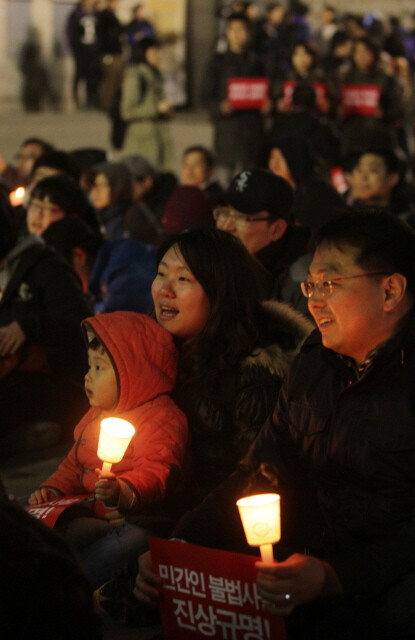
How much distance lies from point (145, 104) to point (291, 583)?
420 inches

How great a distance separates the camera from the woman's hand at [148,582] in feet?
10.3

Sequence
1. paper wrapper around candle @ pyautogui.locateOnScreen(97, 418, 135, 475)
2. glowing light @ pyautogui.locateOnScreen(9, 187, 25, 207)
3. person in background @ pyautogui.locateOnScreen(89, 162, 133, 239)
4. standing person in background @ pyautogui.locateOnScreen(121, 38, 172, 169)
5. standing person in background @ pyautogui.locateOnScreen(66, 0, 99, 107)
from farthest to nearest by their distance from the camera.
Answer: standing person in background @ pyautogui.locateOnScreen(66, 0, 99, 107) → standing person in background @ pyautogui.locateOnScreen(121, 38, 172, 169) → person in background @ pyautogui.locateOnScreen(89, 162, 133, 239) → glowing light @ pyautogui.locateOnScreen(9, 187, 25, 207) → paper wrapper around candle @ pyautogui.locateOnScreen(97, 418, 135, 475)

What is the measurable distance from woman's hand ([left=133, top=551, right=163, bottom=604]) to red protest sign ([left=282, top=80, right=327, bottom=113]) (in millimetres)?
8579

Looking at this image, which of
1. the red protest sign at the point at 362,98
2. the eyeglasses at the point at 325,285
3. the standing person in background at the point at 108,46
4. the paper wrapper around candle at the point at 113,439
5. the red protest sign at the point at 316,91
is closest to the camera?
the eyeglasses at the point at 325,285

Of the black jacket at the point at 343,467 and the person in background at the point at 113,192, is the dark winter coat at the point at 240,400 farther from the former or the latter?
the person in background at the point at 113,192

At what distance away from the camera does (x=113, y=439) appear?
3.30m

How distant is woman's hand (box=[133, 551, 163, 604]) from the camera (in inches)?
124

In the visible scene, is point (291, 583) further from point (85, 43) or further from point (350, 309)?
point (85, 43)

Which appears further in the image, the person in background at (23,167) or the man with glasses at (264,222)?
the person in background at (23,167)

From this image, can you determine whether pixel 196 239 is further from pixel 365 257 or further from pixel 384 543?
pixel 384 543

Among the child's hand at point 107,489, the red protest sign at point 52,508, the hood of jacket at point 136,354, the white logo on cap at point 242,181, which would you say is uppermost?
the white logo on cap at point 242,181

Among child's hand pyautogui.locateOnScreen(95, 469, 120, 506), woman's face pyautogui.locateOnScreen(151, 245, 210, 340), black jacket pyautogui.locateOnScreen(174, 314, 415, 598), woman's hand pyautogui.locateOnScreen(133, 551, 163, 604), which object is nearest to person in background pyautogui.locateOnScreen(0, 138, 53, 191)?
woman's face pyautogui.locateOnScreen(151, 245, 210, 340)

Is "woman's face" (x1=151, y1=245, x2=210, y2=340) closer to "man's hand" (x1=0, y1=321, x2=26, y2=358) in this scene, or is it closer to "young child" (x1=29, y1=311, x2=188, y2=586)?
"young child" (x1=29, y1=311, x2=188, y2=586)

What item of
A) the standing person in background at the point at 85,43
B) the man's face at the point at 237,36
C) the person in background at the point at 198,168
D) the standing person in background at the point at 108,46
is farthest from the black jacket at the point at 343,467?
the standing person in background at the point at 85,43
